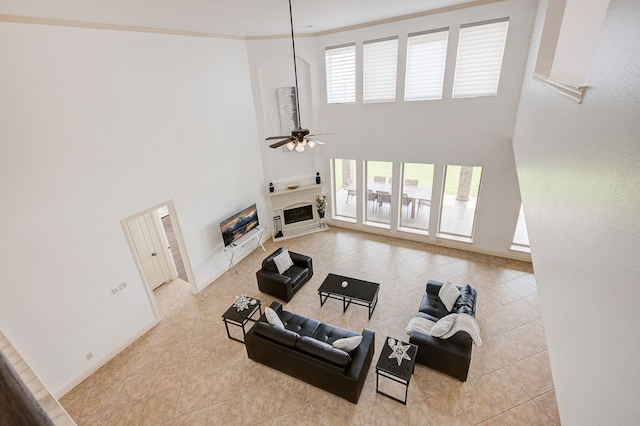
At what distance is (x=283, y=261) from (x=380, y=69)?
515 centimetres

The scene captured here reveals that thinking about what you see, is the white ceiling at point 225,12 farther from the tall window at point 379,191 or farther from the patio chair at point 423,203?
the patio chair at point 423,203

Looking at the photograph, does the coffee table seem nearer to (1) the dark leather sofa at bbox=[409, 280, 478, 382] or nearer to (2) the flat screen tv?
(1) the dark leather sofa at bbox=[409, 280, 478, 382]

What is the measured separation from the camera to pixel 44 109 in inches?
169

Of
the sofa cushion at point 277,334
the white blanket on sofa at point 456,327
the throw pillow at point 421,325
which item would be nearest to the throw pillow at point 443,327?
the white blanket on sofa at point 456,327

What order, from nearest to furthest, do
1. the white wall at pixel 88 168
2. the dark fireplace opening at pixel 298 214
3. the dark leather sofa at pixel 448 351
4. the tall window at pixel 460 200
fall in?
1. the white wall at pixel 88 168
2. the dark leather sofa at pixel 448 351
3. the tall window at pixel 460 200
4. the dark fireplace opening at pixel 298 214

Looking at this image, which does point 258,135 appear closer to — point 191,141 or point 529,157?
point 191,141

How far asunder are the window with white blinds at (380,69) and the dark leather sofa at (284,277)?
176 inches

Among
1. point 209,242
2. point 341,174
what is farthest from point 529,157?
point 209,242

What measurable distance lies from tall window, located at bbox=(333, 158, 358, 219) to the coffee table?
11.1 ft

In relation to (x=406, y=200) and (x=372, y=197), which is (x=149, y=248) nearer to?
(x=372, y=197)

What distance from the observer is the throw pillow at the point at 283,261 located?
22.0ft

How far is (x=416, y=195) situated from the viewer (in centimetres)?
840

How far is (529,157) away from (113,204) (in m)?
6.35

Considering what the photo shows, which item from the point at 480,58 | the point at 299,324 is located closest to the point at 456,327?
the point at 299,324
